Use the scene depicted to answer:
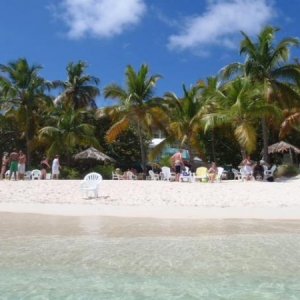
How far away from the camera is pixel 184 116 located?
25.0 m

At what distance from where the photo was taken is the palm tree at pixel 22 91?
26891mm

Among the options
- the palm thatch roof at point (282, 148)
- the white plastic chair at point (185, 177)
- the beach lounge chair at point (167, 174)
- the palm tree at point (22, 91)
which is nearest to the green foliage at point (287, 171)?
the palm thatch roof at point (282, 148)

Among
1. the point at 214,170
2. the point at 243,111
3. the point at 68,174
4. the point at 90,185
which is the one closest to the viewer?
the point at 90,185

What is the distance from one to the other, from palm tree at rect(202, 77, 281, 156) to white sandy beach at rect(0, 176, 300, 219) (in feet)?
14.9

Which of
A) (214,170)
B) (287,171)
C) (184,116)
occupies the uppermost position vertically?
(184,116)

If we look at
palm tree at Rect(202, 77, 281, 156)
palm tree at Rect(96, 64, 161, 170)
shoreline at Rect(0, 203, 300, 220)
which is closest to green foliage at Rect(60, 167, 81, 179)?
palm tree at Rect(96, 64, 161, 170)

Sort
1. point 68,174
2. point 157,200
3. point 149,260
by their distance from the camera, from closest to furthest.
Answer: point 149,260, point 157,200, point 68,174

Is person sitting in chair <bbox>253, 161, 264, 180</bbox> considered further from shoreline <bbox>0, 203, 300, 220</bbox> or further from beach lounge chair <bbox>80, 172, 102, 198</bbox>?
beach lounge chair <bbox>80, 172, 102, 198</bbox>

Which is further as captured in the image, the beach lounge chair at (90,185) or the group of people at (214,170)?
the group of people at (214,170)

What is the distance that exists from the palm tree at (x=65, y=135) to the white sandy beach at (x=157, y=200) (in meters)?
9.99

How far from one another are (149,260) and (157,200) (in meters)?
7.05

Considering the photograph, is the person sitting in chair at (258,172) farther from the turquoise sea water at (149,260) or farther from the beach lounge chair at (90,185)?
the turquoise sea water at (149,260)

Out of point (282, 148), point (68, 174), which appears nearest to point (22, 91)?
point (68, 174)

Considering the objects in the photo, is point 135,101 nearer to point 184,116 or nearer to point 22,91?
point 184,116
